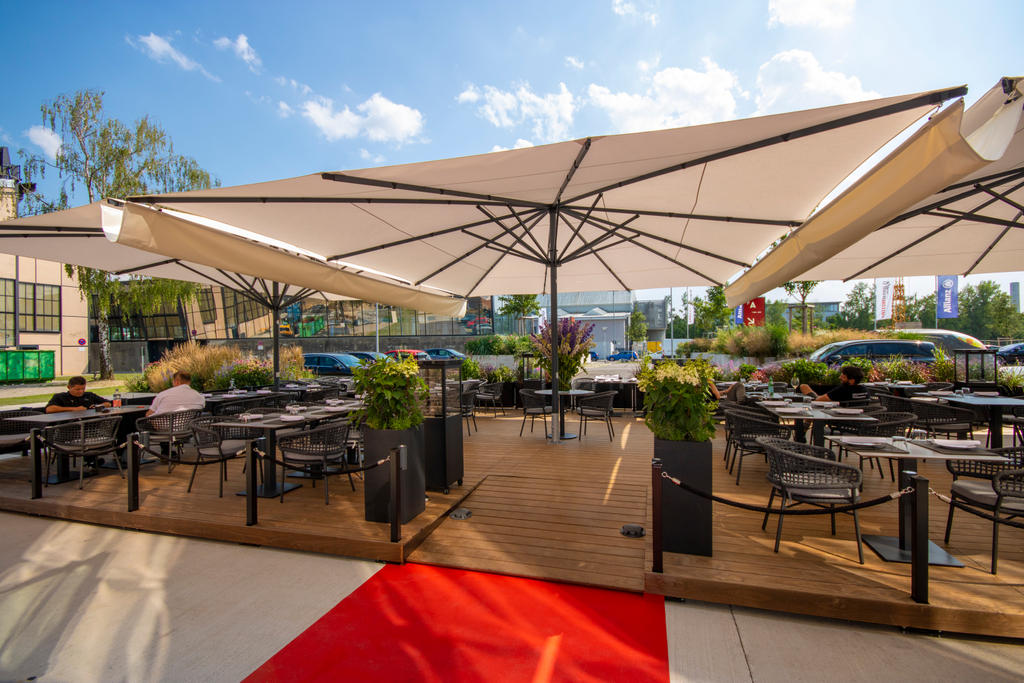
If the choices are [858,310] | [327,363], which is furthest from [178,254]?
[858,310]

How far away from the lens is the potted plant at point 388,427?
390cm

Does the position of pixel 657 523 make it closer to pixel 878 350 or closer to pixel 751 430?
pixel 751 430

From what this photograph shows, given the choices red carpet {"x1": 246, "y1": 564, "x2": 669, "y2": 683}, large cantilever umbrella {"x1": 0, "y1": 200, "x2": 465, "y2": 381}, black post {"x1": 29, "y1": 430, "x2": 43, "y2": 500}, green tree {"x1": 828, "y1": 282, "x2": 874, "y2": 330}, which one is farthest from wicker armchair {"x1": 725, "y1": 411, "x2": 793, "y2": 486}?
green tree {"x1": 828, "y1": 282, "x2": 874, "y2": 330}

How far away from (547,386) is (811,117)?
742 centimetres

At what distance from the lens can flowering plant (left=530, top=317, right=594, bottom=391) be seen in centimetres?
839

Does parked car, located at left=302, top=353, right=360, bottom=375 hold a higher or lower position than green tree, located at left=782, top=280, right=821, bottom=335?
lower

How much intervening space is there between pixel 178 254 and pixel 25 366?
23.3 m

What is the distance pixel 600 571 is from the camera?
3229 mm

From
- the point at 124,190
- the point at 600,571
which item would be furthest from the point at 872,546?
the point at 124,190

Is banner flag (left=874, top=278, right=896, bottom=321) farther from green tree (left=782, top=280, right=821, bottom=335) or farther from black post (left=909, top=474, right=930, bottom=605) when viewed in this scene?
black post (left=909, top=474, right=930, bottom=605)

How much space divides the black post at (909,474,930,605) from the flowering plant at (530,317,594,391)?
229 inches

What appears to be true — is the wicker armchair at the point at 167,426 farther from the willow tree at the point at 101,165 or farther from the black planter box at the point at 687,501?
the willow tree at the point at 101,165

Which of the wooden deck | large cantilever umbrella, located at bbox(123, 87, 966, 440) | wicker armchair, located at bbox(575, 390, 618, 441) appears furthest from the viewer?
wicker armchair, located at bbox(575, 390, 618, 441)

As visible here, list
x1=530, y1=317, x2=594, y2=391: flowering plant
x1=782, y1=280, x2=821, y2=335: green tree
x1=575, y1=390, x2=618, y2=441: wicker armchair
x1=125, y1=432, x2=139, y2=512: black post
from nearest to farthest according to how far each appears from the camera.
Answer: x1=125, y1=432, x2=139, y2=512: black post → x1=575, y1=390, x2=618, y2=441: wicker armchair → x1=530, y1=317, x2=594, y2=391: flowering plant → x1=782, y1=280, x2=821, y2=335: green tree
